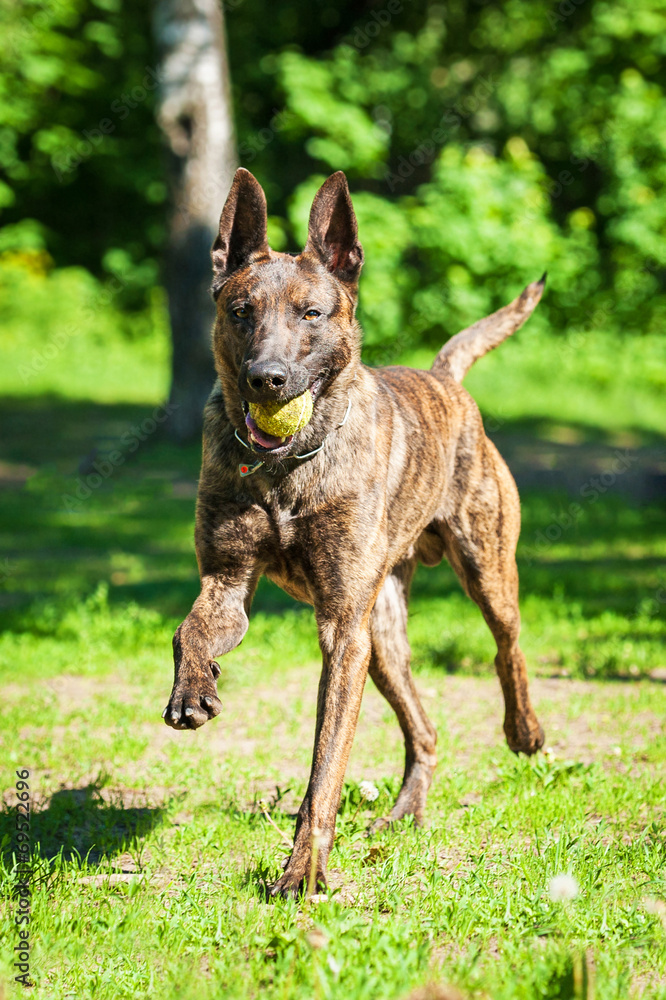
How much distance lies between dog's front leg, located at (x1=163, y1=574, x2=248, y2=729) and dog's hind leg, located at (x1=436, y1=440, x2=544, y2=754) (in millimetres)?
1307

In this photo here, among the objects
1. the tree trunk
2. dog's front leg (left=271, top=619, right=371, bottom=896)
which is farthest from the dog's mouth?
the tree trunk

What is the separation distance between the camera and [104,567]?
334 inches

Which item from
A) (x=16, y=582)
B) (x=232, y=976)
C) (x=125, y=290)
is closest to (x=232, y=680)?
(x=16, y=582)

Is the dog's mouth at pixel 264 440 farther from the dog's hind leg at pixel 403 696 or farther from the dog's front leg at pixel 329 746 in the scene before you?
the dog's hind leg at pixel 403 696

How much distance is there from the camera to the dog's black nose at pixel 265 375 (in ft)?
10.3

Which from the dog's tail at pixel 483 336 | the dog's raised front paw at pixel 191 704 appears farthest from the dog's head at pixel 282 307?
the dog's tail at pixel 483 336

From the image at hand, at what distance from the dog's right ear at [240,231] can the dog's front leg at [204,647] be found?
112 centimetres

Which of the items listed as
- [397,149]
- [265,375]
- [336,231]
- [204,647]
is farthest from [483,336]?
[397,149]

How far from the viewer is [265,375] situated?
3127 mm

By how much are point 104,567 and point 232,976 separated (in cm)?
635

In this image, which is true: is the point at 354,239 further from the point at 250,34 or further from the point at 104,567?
the point at 250,34

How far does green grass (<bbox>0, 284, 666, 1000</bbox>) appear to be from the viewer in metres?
2.48

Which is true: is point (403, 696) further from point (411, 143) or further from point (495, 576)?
point (411, 143)

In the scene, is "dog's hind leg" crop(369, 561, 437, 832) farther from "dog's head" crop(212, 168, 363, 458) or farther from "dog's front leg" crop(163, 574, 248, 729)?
"dog's head" crop(212, 168, 363, 458)
